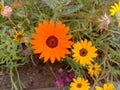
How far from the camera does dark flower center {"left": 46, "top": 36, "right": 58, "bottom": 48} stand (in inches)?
42.9

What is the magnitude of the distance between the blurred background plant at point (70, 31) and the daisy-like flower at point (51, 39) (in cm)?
14

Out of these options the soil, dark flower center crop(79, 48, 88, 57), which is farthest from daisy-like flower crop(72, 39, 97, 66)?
the soil

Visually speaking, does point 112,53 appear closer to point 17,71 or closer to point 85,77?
point 85,77

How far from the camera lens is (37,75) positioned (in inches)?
54.2

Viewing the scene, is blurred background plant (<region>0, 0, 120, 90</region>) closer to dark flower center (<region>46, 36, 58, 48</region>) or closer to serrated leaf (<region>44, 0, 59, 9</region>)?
serrated leaf (<region>44, 0, 59, 9</region>)

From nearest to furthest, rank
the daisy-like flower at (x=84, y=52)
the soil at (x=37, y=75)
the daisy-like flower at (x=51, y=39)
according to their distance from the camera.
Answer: the daisy-like flower at (x=51, y=39)
the daisy-like flower at (x=84, y=52)
the soil at (x=37, y=75)

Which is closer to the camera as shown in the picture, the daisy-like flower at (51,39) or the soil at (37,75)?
the daisy-like flower at (51,39)

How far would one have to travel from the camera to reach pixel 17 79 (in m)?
1.35

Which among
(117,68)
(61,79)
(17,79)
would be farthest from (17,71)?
(117,68)

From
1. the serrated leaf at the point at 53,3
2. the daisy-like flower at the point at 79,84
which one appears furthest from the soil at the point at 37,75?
the serrated leaf at the point at 53,3

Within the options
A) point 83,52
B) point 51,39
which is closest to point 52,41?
point 51,39

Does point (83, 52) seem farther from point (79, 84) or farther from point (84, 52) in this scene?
point (79, 84)

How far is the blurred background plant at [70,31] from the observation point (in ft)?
4.17

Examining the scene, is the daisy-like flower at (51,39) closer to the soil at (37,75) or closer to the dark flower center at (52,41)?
the dark flower center at (52,41)
